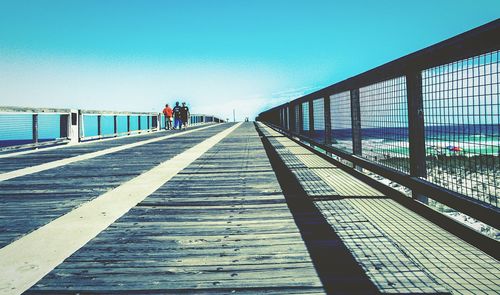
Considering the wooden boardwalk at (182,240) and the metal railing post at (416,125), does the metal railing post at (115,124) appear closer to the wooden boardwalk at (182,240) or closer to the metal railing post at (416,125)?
the wooden boardwalk at (182,240)

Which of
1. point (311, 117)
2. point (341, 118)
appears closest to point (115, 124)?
point (311, 117)

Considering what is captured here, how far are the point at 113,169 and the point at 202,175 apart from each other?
5.80ft

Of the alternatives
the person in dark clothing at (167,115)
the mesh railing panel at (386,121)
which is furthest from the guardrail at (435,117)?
the person in dark clothing at (167,115)

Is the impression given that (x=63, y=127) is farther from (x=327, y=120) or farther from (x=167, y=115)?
(x=167, y=115)

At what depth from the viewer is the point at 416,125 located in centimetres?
348

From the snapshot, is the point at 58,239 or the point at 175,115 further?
the point at 175,115

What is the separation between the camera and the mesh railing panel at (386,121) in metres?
A: 3.88

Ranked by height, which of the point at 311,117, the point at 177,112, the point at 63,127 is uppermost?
the point at 177,112

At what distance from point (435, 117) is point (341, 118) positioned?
132 inches

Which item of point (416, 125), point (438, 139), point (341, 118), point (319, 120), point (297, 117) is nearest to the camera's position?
point (438, 139)

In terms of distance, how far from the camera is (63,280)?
83.4 inches

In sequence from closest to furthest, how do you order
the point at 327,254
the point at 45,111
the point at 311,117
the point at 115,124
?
1. the point at 327,254
2. the point at 311,117
3. the point at 45,111
4. the point at 115,124

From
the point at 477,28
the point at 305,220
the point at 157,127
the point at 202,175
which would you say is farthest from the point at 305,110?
the point at 157,127

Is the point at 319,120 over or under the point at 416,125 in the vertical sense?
over
